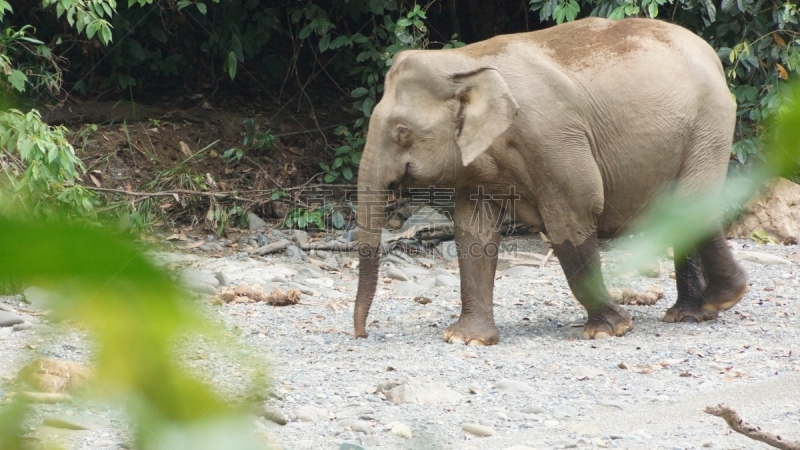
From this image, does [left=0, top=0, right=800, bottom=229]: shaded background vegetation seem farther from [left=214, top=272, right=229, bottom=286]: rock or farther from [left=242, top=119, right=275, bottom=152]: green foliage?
[left=214, top=272, right=229, bottom=286]: rock

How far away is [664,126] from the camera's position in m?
6.22

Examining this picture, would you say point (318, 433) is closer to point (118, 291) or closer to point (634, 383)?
point (634, 383)

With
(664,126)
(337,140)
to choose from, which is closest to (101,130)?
(337,140)

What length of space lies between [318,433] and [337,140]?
7.46 m

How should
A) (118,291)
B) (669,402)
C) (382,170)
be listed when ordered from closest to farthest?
(118,291) < (669,402) < (382,170)

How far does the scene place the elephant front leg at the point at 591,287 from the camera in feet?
20.1

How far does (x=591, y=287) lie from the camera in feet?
20.2

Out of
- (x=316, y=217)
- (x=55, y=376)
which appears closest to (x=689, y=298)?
(x=316, y=217)

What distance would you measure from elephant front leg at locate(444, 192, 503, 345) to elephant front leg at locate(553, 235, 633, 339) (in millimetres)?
432

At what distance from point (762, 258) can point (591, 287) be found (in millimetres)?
3353

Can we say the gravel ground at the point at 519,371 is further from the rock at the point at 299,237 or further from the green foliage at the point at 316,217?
the green foliage at the point at 316,217

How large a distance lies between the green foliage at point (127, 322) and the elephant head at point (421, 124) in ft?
17.7

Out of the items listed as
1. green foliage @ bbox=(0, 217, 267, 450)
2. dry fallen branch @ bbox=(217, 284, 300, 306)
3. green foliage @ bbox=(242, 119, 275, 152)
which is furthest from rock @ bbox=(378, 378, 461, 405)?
green foliage @ bbox=(242, 119, 275, 152)

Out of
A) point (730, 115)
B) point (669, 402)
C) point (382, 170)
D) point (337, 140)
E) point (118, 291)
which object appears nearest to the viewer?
point (118, 291)
